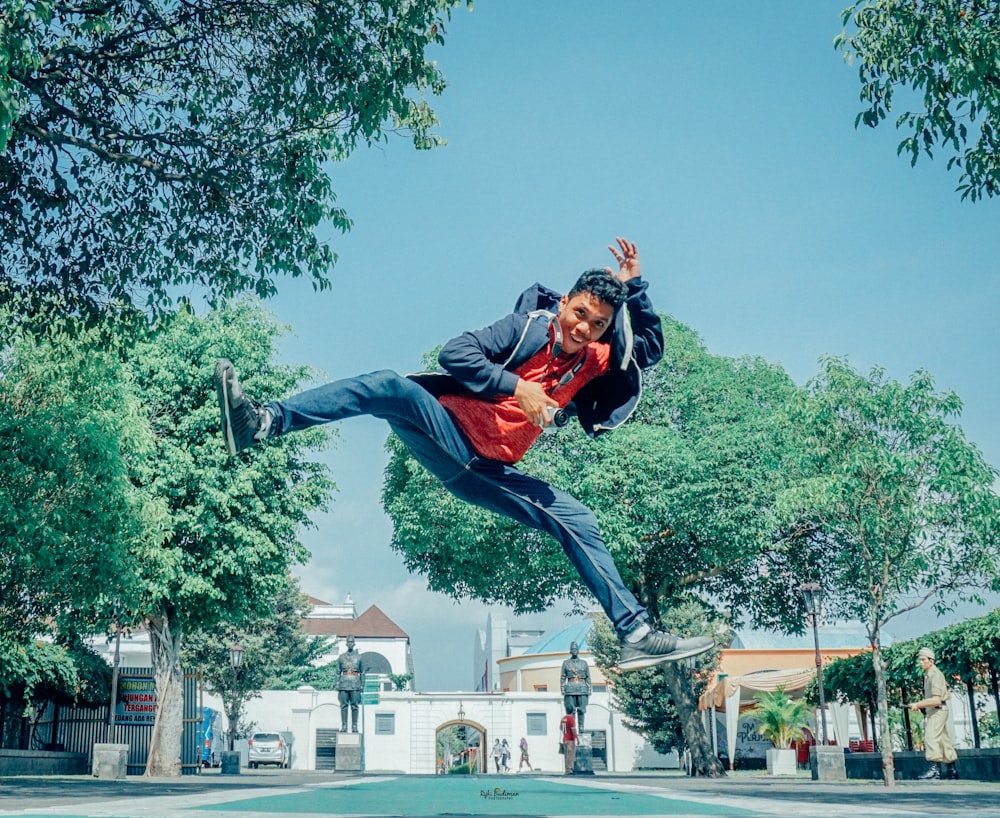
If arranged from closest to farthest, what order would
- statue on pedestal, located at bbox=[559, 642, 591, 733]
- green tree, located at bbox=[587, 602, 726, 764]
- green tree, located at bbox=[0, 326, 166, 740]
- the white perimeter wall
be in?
green tree, located at bbox=[0, 326, 166, 740]
statue on pedestal, located at bbox=[559, 642, 591, 733]
green tree, located at bbox=[587, 602, 726, 764]
the white perimeter wall

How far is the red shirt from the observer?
4297 mm

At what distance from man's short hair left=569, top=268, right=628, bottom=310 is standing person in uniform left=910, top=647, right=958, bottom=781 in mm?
9971

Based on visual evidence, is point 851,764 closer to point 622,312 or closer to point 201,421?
point 201,421

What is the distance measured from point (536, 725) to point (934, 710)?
39.7m

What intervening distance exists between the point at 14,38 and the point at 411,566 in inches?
906

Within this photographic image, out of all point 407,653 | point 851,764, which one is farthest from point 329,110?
point 407,653

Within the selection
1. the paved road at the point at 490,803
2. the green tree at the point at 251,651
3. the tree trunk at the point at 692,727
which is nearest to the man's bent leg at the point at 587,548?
the paved road at the point at 490,803

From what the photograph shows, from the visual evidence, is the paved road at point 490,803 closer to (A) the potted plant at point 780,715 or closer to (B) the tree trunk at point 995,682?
(B) the tree trunk at point 995,682

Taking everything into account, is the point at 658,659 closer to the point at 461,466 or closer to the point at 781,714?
the point at 461,466

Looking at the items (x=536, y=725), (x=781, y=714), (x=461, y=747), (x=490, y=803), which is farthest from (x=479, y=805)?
(x=461, y=747)

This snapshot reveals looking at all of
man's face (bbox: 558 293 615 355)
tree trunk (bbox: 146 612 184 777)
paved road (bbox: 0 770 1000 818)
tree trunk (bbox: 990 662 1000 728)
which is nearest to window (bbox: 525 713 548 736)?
tree trunk (bbox: 146 612 184 777)

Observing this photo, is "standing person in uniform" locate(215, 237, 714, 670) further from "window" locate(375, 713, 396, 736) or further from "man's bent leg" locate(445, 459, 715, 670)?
"window" locate(375, 713, 396, 736)

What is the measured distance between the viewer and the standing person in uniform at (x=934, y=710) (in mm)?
12320

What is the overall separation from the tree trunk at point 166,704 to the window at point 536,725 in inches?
1203
